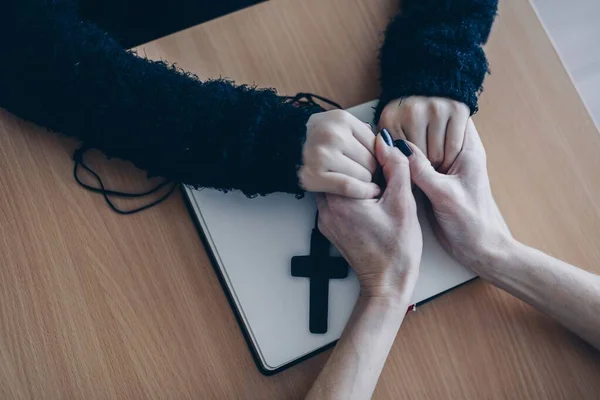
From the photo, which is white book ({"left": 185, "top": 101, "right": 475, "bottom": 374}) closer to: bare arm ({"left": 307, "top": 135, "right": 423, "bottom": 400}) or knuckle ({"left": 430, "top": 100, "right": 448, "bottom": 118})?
bare arm ({"left": 307, "top": 135, "right": 423, "bottom": 400})

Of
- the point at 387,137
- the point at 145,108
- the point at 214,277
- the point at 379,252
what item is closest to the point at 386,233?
the point at 379,252

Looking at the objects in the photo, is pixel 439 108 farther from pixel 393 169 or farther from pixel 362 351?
pixel 362 351

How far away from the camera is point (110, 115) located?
60 centimetres

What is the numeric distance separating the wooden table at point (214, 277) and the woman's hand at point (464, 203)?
0.06 m

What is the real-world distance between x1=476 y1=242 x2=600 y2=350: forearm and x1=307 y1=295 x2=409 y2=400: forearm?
142mm

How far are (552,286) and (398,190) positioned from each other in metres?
0.24

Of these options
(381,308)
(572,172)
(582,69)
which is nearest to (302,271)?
(381,308)

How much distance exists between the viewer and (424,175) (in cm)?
62

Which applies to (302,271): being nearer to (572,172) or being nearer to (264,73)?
(264,73)

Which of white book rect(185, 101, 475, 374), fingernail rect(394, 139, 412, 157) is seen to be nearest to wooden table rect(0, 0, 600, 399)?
white book rect(185, 101, 475, 374)

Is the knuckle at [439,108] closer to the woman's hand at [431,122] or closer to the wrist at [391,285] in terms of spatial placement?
the woman's hand at [431,122]

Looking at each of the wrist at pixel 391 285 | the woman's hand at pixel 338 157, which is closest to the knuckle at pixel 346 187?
the woman's hand at pixel 338 157

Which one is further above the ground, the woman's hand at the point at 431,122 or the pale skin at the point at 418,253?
the woman's hand at the point at 431,122

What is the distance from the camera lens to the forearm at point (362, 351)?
22.5 inches
